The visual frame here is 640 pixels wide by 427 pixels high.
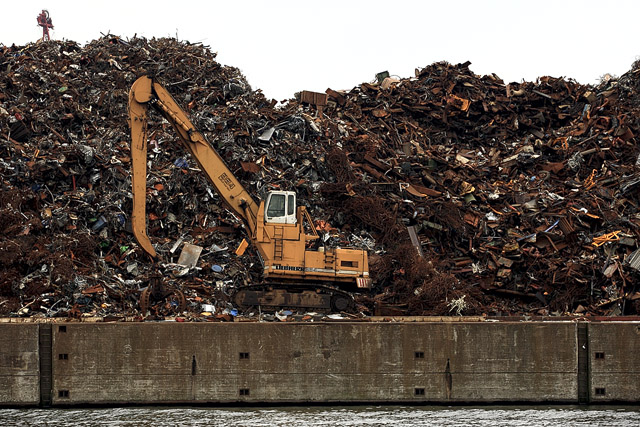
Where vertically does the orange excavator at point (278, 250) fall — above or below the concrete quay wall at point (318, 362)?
above

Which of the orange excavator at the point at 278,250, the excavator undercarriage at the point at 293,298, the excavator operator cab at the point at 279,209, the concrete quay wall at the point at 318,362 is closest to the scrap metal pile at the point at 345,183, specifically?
the excavator undercarriage at the point at 293,298

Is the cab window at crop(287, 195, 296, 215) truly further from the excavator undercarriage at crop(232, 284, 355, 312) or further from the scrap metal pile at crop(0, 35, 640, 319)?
the scrap metal pile at crop(0, 35, 640, 319)

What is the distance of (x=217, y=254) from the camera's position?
1859 cm

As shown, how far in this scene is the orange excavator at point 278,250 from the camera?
664 inches

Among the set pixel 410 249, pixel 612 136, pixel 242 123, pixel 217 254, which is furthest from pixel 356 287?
pixel 612 136

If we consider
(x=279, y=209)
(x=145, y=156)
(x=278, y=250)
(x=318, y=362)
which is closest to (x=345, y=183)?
(x=279, y=209)

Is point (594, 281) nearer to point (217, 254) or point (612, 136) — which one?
point (612, 136)

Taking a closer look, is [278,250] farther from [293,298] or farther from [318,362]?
[318,362]

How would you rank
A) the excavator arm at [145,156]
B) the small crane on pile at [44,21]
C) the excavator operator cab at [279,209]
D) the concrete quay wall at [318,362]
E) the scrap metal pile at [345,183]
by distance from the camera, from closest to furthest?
the concrete quay wall at [318,362] → the excavator arm at [145,156] → the excavator operator cab at [279,209] → the scrap metal pile at [345,183] → the small crane on pile at [44,21]

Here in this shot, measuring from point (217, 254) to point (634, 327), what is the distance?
9.51 m

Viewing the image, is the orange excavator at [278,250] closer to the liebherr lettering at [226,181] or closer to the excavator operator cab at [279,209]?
the excavator operator cab at [279,209]

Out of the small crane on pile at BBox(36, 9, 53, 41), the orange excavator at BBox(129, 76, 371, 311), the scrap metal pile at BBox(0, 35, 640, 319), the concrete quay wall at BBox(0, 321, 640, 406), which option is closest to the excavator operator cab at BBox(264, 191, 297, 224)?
the orange excavator at BBox(129, 76, 371, 311)

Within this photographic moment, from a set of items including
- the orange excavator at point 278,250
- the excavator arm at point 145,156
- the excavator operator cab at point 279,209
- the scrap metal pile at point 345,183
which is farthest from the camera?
the scrap metal pile at point 345,183

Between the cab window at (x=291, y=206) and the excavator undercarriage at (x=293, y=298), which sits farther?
the cab window at (x=291, y=206)
